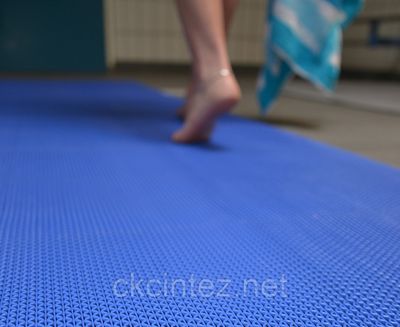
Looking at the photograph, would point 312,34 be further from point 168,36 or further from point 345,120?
point 168,36

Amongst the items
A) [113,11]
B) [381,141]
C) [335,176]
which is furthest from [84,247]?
[113,11]

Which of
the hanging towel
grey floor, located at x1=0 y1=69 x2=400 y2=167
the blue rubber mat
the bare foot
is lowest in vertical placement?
grey floor, located at x1=0 y1=69 x2=400 y2=167

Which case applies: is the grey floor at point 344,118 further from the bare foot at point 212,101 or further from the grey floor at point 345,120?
the bare foot at point 212,101

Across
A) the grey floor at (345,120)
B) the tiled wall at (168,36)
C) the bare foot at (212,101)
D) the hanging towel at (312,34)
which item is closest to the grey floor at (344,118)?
the grey floor at (345,120)

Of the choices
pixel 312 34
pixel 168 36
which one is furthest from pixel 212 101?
pixel 168 36

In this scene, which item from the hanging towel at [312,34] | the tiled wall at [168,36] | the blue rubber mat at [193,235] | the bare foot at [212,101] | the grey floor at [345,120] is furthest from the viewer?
the tiled wall at [168,36]

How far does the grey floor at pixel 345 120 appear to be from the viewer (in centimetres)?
99

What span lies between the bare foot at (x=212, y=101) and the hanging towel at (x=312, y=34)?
0.43 meters

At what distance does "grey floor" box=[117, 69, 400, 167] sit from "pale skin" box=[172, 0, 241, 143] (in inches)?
12.4

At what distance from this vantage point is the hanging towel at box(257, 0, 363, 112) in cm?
116

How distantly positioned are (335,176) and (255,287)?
0.38 m

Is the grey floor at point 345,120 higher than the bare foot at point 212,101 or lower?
lower

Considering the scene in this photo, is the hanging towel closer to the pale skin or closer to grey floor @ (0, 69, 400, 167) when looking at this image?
grey floor @ (0, 69, 400, 167)

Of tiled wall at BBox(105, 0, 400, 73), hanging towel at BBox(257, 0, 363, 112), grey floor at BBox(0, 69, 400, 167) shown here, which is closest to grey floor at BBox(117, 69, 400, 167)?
grey floor at BBox(0, 69, 400, 167)
